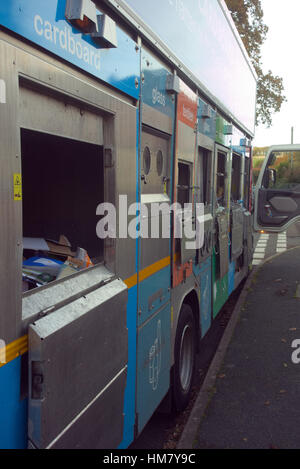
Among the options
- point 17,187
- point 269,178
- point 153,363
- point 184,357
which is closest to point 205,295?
point 184,357

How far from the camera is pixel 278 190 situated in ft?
32.1

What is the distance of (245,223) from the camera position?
27.9 ft

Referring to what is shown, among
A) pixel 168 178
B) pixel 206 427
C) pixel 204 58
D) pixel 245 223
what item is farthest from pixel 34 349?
pixel 245 223

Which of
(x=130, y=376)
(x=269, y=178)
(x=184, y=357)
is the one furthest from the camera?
(x=269, y=178)

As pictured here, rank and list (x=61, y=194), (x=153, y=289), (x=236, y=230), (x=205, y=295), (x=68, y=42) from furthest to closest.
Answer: (x=236, y=230) < (x=205, y=295) < (x=153, y=289) < (x=61, y=194) < (x=68, y=42)

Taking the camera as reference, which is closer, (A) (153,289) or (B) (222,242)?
(A) (153,289)

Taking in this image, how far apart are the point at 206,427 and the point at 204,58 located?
3.25m

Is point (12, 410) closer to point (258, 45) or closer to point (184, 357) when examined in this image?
point (184, 357)

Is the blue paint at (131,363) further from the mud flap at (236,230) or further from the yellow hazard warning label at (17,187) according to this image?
the mud flap at (236,230)

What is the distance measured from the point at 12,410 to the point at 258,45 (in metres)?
21.5

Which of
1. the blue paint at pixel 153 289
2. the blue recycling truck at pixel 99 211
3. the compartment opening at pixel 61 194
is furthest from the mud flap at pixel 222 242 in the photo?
the compartment opening at pixel 61 194

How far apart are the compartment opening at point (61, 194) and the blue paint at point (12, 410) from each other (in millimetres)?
1064

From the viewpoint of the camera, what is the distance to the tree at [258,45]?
1945 centimetres
